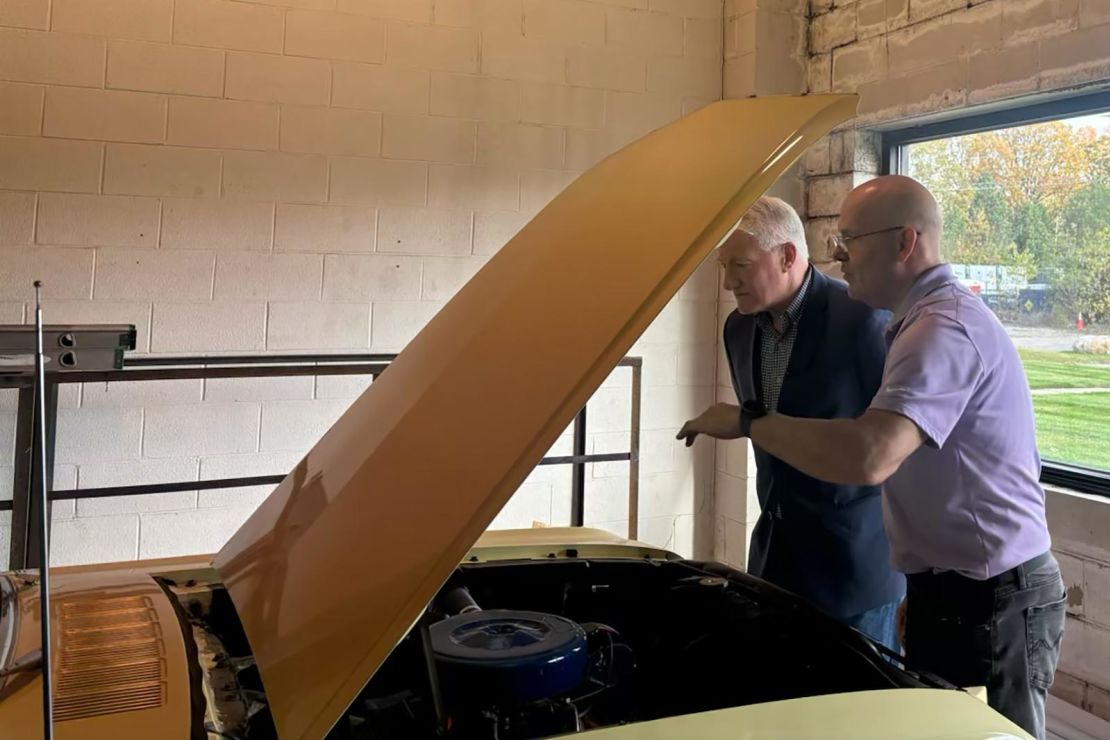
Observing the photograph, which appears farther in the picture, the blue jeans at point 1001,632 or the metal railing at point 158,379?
the metal railing at point 158,379

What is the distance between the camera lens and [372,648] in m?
0.85

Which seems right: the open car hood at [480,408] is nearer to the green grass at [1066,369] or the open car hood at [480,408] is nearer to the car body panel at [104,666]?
the car body panel at [104,666]

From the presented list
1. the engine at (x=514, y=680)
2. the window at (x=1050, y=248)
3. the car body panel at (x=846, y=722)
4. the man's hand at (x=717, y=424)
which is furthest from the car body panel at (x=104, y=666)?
the window at (x=1050, y=248)

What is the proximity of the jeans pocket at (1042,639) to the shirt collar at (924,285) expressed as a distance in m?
0.62

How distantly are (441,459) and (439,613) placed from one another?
60 cm

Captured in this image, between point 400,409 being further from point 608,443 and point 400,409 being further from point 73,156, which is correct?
point 608,443

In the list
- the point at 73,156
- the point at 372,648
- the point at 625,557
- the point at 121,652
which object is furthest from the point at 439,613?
the point at 73,156

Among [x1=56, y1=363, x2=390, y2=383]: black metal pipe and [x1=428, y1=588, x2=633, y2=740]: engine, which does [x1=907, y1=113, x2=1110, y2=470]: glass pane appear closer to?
[x1=56, y1=363, x2=390, y2=383]: black metal pipe

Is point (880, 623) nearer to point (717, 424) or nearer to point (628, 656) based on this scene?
point (717, 424)

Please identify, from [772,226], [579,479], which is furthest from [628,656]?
[579,479]

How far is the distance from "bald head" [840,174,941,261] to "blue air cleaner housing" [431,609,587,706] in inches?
43.6

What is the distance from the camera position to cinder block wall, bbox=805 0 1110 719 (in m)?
2.90

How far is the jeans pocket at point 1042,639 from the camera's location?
1.72m

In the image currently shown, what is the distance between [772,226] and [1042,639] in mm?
1089
